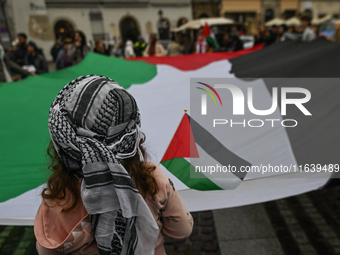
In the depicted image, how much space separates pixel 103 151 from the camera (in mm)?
860

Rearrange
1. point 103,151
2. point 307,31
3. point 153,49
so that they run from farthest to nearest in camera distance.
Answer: point 153,49 < point 307,31 < point 103,151

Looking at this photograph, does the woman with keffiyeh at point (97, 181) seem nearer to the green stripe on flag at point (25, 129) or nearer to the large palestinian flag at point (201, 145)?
the green stripe on flag at point (25, 129)

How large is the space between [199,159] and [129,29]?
860 inches

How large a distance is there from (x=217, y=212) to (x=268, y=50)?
7.81ft

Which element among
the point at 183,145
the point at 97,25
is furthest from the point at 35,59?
the point at 97,25

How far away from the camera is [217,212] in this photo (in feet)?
10.2

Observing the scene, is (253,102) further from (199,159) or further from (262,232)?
(262,232)

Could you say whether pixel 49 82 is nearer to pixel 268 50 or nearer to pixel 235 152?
pixel 235 152

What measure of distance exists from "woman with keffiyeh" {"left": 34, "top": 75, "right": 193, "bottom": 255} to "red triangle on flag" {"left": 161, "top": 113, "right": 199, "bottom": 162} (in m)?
1.03

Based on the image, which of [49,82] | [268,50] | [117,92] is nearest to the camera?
[117,92]

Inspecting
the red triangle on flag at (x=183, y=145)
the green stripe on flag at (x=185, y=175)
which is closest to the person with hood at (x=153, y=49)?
the red triangle on flag at (x=183, y=145)

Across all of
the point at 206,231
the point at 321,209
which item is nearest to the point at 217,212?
the point at 206,231

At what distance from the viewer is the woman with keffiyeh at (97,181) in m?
0.86

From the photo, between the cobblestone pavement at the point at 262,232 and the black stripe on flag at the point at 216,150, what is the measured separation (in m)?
1.02
